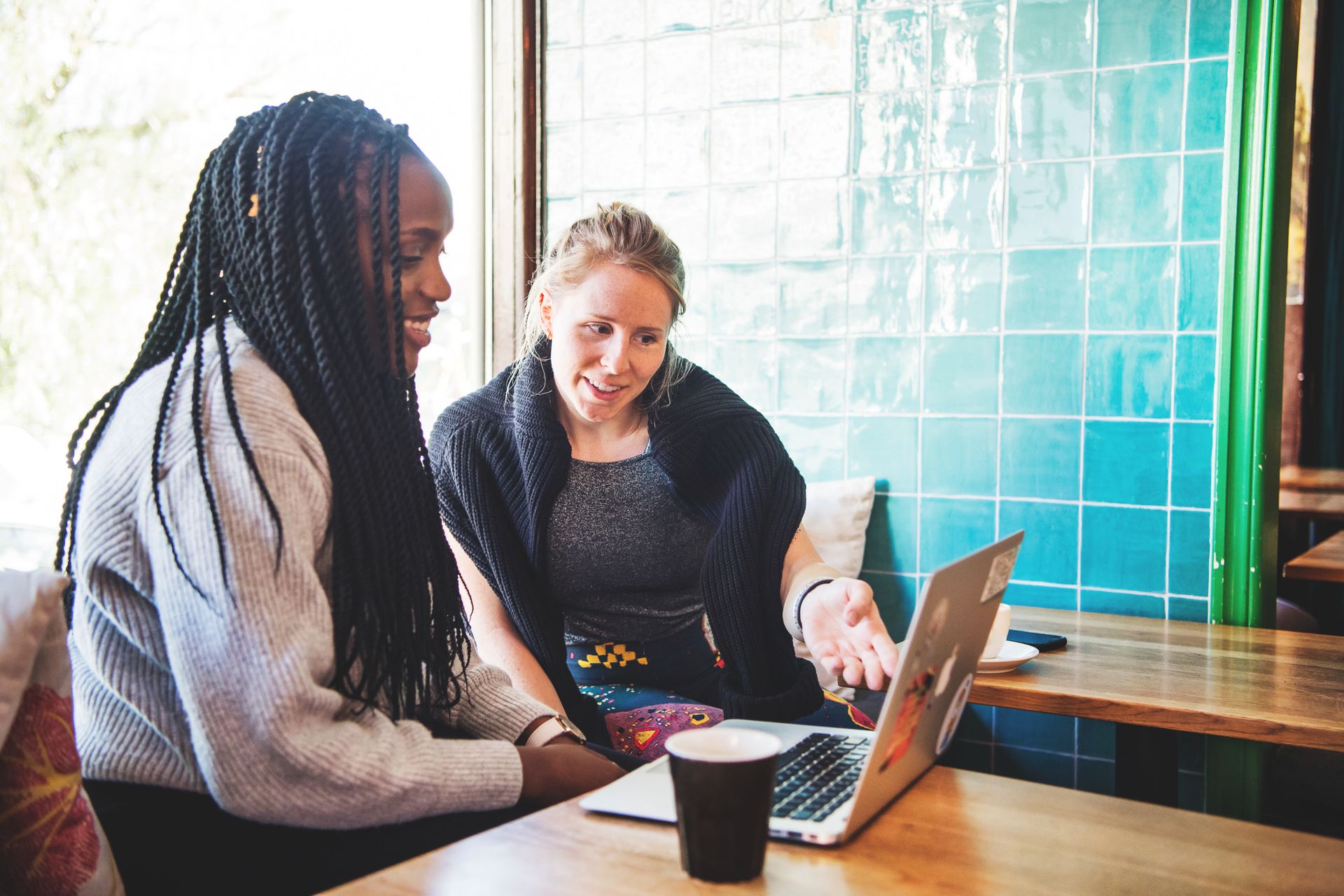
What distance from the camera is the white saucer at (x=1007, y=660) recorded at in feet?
5.40

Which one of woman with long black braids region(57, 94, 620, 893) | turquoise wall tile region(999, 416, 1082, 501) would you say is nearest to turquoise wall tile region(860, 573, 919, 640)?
turquoise wall tile region(999, 416, 1082, 501)

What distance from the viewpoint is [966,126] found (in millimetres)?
2482

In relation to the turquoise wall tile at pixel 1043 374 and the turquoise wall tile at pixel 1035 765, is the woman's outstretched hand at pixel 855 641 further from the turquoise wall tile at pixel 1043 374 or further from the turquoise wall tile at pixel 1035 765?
the turquoise wall tile at pixel 1035 765

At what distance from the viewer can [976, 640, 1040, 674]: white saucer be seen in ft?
5.40

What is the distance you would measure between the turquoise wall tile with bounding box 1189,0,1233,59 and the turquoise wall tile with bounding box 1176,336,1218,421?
60 centimetres

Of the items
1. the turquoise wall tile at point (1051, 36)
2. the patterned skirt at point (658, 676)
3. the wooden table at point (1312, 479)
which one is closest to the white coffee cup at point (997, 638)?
the patterned skirt at point (658, 676)

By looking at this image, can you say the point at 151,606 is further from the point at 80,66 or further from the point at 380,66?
the point at 380,66

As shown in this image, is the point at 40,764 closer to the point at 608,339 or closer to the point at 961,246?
the point at 608,339

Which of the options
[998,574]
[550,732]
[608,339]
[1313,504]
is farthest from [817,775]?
[1313,504]

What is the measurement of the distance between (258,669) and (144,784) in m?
0.21

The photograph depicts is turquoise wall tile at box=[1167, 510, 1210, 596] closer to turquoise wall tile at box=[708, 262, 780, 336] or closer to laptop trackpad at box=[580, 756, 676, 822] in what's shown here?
turquoise wall tile at box=[708, 262, 780, 336]

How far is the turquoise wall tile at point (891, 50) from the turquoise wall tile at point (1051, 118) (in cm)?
25

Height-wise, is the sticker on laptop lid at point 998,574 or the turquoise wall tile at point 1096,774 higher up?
the sticker on laptop lid at point 998,574

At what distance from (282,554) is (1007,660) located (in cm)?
114
